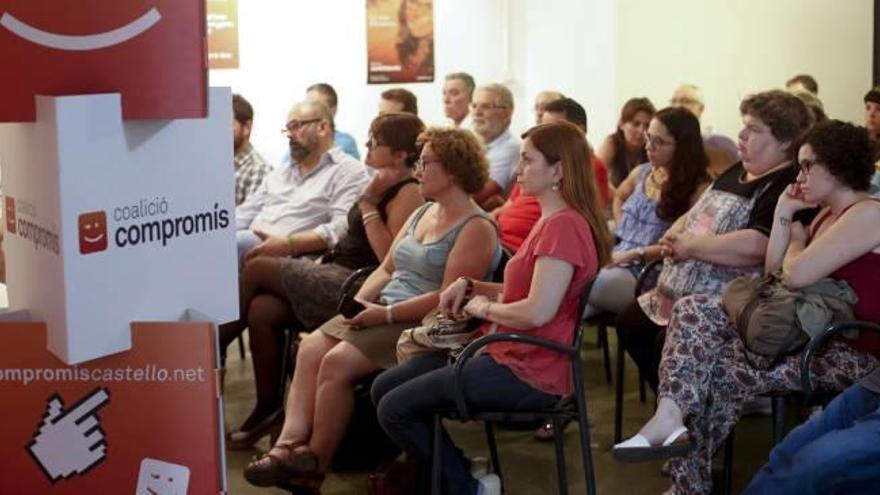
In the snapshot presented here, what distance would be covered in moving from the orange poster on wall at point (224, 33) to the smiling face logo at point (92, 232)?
5.56m

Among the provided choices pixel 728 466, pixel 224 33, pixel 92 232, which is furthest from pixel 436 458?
pixel 224 33

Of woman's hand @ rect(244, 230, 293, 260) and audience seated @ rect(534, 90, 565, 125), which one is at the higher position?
audience seated @ rect(534, 90, 565, 125)

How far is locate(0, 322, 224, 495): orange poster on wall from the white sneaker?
5.21 feet

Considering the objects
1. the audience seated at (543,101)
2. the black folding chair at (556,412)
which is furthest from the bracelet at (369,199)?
the audience seated at (543,101)

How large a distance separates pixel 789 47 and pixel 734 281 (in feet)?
14.0

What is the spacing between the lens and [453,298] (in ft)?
12.6

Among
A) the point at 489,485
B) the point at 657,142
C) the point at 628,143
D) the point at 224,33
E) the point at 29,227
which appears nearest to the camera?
the point at 29,227

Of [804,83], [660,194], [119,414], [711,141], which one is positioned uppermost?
[804,83]

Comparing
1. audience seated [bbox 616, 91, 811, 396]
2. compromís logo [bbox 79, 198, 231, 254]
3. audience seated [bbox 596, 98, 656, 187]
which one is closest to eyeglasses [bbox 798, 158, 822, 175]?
audience seated [bbox 616, 91, 811, 396]

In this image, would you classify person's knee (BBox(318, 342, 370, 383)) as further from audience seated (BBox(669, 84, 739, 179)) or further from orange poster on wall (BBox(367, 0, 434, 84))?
orange poster on wall (BBox(367, 0, 434, 84))

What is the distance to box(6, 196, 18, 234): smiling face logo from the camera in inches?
94.9

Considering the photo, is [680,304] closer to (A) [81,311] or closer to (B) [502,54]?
(A) [81,311]

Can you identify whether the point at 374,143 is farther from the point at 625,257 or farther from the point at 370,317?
the point at 625,257

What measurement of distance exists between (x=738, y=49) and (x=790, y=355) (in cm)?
457
